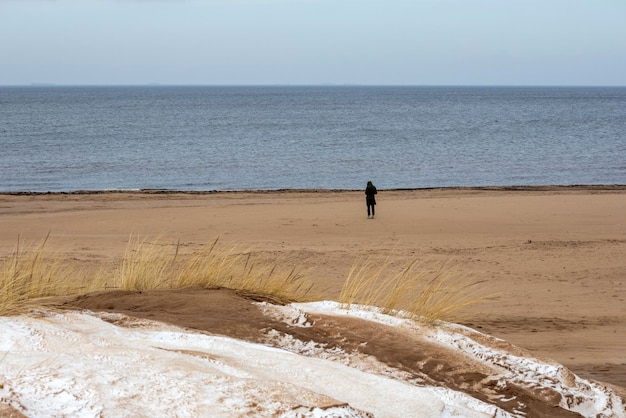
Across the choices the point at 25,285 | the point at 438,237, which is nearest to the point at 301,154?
the point at 438,237

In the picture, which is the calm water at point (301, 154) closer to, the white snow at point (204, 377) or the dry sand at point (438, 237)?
the dry sand at point (438, 237)

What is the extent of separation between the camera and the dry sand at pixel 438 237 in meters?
9.97

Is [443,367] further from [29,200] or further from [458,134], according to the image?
[458,134]

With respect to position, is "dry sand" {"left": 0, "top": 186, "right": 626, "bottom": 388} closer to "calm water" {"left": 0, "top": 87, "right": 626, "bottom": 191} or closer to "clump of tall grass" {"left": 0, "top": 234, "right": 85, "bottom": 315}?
"clump of tall grass" {"left": 0, "top": 234, "right": 85, "bottom": 315}

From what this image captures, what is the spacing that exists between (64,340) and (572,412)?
3.14 m

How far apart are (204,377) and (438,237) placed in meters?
15.3

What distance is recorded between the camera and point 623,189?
30.6 m

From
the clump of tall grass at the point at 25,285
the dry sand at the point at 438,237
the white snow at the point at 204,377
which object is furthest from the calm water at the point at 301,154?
the white snow at the point at 204,377

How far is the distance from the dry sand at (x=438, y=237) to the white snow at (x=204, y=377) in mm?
767

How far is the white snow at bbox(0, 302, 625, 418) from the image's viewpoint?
3578mm

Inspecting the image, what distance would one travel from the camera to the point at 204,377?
12.8 feet

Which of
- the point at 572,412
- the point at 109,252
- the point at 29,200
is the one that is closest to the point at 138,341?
the point at 572,412

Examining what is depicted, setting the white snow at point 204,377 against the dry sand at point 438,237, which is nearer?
the white snow at point 204,377

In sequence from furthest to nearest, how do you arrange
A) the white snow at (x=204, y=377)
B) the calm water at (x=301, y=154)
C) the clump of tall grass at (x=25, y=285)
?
the calm water at (x=301, y=154) → the clump of tall grass at (x=25, y=285) → the white snow at (x=204, y=377)
